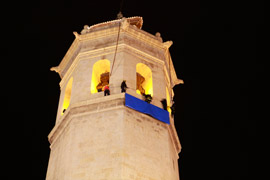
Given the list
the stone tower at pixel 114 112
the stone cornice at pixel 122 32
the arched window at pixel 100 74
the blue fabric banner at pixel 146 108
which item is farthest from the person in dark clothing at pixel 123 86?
the stone cornice at pixel 122 32

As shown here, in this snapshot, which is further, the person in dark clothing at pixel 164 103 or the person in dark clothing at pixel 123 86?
the person in dark clothing at pixel 164 103

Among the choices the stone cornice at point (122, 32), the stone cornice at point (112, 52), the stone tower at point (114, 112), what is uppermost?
the stone cornice at point (122, 32)

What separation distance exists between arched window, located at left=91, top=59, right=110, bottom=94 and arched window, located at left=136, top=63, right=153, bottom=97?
1.90m

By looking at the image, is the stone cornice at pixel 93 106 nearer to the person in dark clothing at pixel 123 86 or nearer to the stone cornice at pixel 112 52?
the person in dark clothing at pixel 123 86

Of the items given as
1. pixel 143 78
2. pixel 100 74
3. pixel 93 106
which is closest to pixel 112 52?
pixel 100 74

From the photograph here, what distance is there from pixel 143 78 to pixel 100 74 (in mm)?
2696

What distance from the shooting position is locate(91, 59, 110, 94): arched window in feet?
86.3

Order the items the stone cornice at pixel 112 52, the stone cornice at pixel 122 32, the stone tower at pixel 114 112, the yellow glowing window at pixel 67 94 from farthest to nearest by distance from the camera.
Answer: the stone cornice at pixel 122 32 < the yellow glowing window at pixel 67 94 < the stone cornice at pixel 112 52 < the stone tower at pixel 114 112

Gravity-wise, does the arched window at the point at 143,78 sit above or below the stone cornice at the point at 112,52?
below

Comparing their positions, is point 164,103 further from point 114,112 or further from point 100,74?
point 100,74

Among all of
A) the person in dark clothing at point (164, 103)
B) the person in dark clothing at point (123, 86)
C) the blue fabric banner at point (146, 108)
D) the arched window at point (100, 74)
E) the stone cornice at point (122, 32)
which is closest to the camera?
the blue fabric banner at point (146, 108)

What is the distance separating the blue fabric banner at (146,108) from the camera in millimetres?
23330

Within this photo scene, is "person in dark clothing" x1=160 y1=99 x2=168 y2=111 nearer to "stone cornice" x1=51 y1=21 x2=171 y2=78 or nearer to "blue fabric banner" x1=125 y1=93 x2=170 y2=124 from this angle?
"blue fabric banner" x1=125 y1=93 x2=170 y2=124

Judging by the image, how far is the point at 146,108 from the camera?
2375cm
